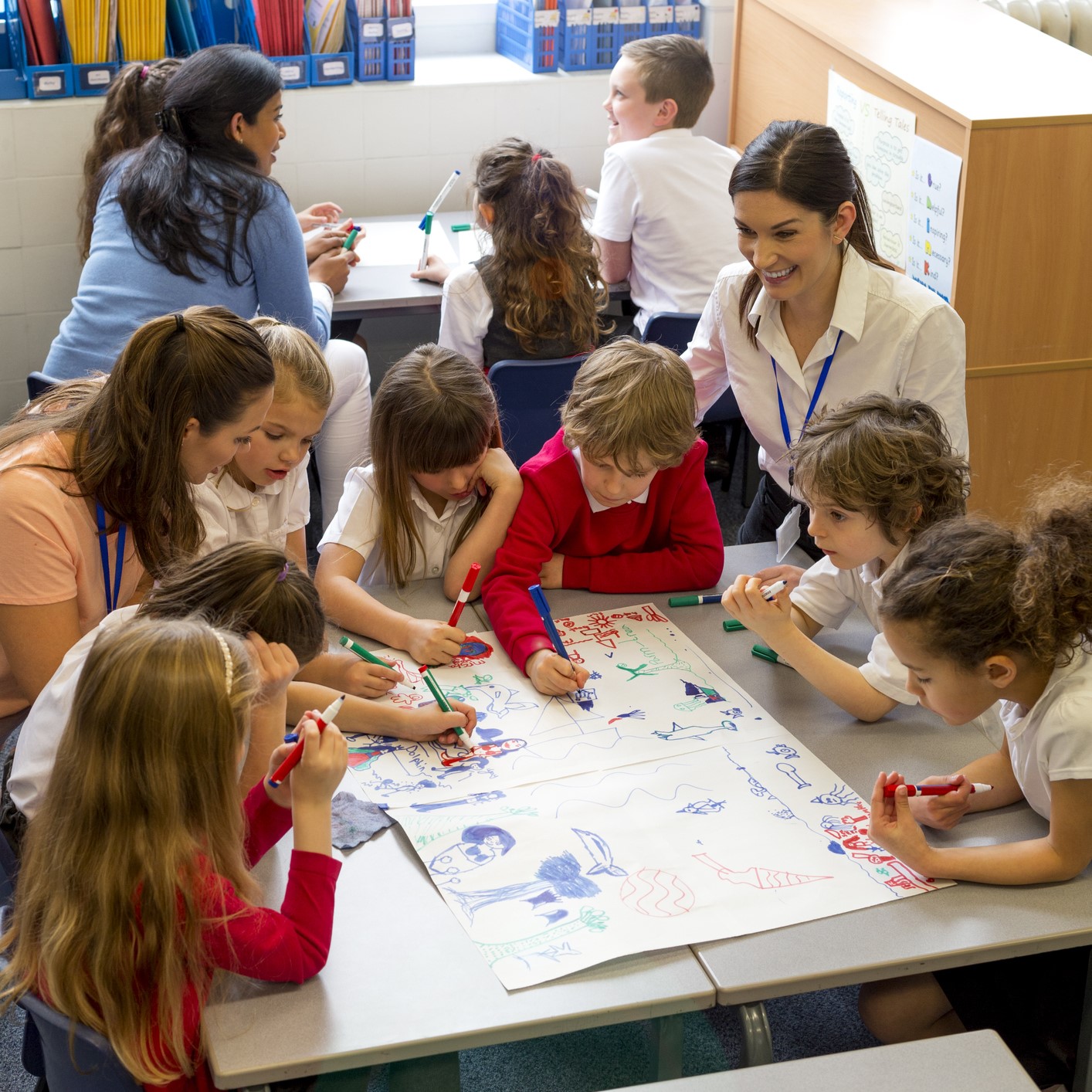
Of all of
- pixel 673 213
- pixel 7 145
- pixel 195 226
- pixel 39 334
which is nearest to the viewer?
pixel 195 226

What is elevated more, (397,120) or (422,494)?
(397,120)

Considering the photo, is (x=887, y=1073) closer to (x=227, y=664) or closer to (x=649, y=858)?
(x=649, y=858)

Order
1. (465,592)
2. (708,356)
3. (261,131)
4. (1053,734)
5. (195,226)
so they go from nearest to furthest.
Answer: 1. (1053,734)
2. (465,592)
3. (708,356)
4. (195,226)
5. (261,131)

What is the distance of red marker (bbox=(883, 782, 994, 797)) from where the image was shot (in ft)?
4.73

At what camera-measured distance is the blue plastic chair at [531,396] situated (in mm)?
2719

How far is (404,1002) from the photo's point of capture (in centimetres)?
122

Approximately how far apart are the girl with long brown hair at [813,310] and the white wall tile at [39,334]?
243 cm

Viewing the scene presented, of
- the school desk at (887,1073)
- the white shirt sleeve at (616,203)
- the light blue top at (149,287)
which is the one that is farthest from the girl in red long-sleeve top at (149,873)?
the white shirt sleeve at (616,203)

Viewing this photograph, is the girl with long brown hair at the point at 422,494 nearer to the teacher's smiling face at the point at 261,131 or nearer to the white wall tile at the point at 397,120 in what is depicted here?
the teacher's smiling face at the point at 261,131

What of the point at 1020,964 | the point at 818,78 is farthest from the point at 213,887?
the point at 818,78

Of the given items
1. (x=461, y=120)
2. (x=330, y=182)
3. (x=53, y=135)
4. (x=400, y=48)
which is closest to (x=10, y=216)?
(x=53, y=135)

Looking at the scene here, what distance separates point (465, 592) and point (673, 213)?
1.78m

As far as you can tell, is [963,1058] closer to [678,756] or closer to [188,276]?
[678,756]

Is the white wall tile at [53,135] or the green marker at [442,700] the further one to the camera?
the white wall tile at [53,135]
